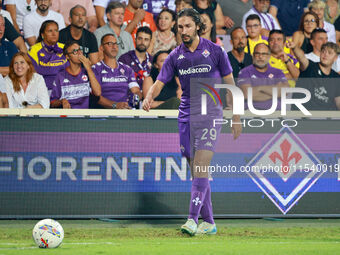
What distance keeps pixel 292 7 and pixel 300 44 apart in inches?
34.9

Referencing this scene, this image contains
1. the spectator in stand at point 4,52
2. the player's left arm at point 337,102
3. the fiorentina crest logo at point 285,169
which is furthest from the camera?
the spectator in stand at point 4,52

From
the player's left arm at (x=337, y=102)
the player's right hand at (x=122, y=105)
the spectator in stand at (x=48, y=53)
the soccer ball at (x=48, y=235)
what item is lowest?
the soccer ball at (x=48, y=235)

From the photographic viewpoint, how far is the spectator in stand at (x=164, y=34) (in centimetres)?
1087

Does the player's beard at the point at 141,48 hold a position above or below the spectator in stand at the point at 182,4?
below

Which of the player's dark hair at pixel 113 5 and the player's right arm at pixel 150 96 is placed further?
the player's dark hair at pixel 113 5

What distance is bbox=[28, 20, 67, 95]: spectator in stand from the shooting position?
32.9 ft

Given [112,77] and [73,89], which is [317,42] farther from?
[73,89]

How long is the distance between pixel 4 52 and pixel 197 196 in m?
4.83

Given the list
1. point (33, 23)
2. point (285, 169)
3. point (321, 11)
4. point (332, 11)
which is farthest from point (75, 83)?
point (332, 11)

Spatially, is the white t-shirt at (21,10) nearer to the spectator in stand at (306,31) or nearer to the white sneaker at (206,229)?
the spectator in stand at (306,31)

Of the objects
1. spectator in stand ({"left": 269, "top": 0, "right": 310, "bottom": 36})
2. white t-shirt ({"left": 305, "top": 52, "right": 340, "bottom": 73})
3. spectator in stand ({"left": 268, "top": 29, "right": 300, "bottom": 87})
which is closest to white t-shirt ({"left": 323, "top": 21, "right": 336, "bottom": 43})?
spectator in stand ({"left": 269, "top": 0, "right": 310, "bottom": 36})

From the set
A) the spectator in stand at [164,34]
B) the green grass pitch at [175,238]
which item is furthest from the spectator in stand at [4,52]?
the green grass pitch at [175,238]

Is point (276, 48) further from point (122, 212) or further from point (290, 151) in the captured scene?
point (122, 212)

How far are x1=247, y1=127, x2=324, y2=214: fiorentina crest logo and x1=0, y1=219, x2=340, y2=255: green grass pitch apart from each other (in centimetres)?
38
